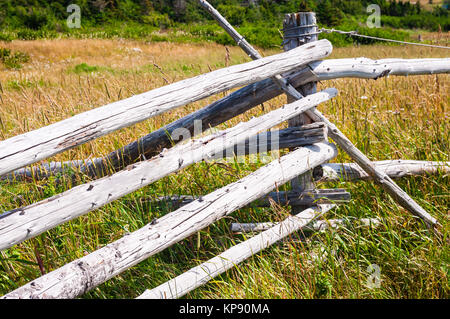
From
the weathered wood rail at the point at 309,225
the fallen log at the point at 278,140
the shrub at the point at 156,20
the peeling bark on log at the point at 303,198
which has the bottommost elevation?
the weathered wood rail at the point at 309,225

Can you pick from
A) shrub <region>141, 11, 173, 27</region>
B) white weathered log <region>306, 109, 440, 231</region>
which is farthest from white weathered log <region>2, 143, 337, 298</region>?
shrub <region>141, 11, 173, 27</region>

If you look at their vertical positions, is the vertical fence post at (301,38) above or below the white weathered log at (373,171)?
above

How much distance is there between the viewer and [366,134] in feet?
10.9

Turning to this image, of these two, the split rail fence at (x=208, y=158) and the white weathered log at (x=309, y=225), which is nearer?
the split rail fence at (x=208, y=158)

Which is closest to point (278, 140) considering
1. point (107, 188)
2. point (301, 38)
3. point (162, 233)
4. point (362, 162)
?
point (362, 162)

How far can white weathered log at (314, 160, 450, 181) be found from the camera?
2699 millimetres

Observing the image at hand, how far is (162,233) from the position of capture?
1868mm

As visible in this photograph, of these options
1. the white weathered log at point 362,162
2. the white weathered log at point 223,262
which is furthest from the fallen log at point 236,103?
the white weathered log at point 223,262

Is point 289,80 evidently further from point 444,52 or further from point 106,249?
point 444,52

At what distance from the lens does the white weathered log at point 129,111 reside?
1.39 metres

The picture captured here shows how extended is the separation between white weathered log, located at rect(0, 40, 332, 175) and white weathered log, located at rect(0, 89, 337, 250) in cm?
24

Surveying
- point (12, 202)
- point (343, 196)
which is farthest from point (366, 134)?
point (12, 202)

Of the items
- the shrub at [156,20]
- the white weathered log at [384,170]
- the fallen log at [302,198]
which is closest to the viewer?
the fallen log at [302,198]

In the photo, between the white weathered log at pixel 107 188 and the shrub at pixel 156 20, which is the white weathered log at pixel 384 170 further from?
the shrub at pixel 156 20
